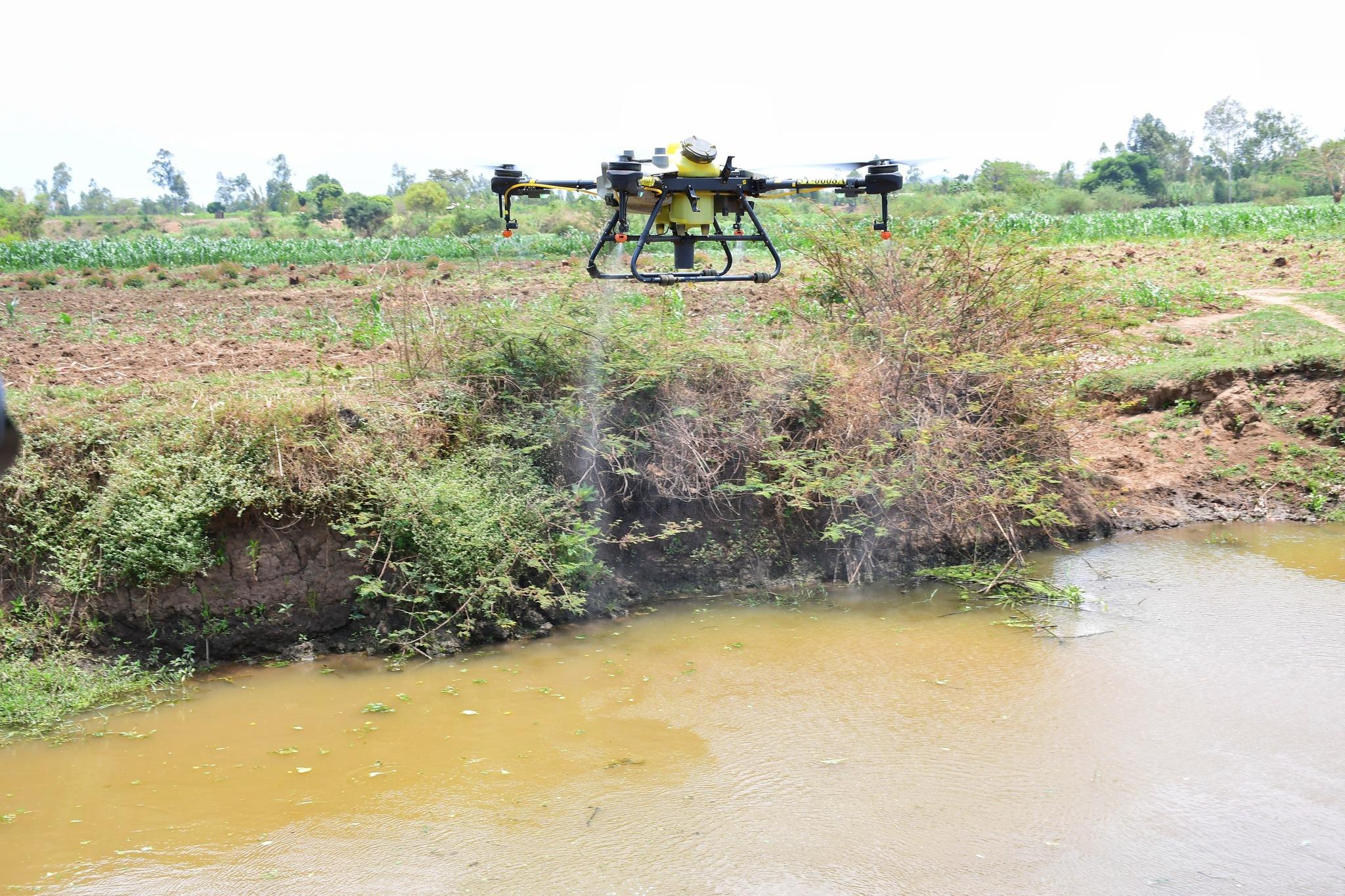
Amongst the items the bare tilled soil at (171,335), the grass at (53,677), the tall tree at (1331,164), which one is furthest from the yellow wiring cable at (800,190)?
the tall tree at (1331,164)

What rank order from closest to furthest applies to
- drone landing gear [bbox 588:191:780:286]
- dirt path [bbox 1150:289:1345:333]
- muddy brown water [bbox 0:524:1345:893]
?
1. muddy brown water [bbox 0:524:1345:893]
2. drone landing gear [bbox 588:191:780:286]
3. dirt path [bbox 1150:289:1345:333]

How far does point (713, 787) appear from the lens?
5543mm

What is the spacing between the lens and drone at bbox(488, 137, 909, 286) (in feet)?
20.7

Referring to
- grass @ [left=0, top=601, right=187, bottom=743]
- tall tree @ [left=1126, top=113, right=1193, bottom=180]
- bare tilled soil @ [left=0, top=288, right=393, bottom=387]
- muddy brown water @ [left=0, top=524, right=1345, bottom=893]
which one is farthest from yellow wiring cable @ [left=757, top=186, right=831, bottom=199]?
tall tree @ [left=1126, top=113, right=1193, bottom=180]

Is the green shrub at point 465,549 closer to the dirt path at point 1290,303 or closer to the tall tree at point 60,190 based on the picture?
the dirt path at point 1290,303

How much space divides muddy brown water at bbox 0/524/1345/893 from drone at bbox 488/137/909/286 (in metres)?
2.78

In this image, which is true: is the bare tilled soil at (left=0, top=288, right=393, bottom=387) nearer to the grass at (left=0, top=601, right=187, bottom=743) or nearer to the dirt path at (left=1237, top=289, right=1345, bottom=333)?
the grass at (left=0, top=601, right=187, bottom=743)

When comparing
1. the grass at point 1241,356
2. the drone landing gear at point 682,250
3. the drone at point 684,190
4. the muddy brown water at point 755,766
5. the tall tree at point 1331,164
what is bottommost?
the muddy brown water at point 755,766

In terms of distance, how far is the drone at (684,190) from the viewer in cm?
630

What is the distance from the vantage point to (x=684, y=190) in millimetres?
6383

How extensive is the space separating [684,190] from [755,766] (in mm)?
3474

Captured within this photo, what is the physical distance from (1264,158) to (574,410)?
67998 millimetres

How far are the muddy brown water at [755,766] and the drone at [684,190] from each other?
2.78 metres

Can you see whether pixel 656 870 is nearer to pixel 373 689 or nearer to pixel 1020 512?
pixel 373 689
